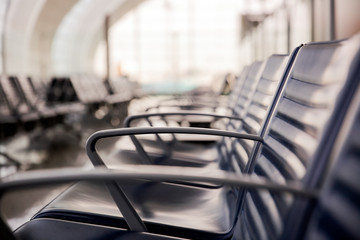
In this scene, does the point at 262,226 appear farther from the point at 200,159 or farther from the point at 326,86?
the point at 200,159

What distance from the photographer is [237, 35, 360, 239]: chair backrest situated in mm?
759

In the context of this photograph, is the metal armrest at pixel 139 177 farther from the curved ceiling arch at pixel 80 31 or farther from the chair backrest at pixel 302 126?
the curved ceiling arch at pixel 80 31

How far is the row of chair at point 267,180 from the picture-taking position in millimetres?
688

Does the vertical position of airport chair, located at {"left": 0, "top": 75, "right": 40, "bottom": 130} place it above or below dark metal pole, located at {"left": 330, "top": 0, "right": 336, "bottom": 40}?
below

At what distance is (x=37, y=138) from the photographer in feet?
18.5

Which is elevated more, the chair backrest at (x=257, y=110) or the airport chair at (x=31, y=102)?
the chair backrest at (x=257, y=110)

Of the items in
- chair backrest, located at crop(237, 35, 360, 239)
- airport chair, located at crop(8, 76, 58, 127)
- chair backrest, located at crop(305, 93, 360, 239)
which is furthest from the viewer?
airport chair, located at crop(8, 76, 58, 127)

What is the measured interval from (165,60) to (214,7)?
2806 mm

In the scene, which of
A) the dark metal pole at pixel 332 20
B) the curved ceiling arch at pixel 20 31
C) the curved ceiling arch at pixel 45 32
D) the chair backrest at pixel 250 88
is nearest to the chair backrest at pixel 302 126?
the chair backrest at pixel 250 88

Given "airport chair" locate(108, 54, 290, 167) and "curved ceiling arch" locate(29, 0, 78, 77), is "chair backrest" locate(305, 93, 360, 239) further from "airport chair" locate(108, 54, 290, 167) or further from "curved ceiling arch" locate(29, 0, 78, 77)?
"curved ceiling arch" locate(29, 0, 78, 77)

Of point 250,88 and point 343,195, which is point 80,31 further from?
point 343,195

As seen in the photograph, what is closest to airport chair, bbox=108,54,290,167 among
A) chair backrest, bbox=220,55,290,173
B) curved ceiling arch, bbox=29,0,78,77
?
chair backrest, bbox=220,55,290,173

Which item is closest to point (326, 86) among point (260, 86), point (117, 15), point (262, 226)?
point (262, 226)

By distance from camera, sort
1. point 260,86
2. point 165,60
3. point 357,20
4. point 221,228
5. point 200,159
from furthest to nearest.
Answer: point 165,60, point 357,20, point 200,159, point 260,86, point 221,228
